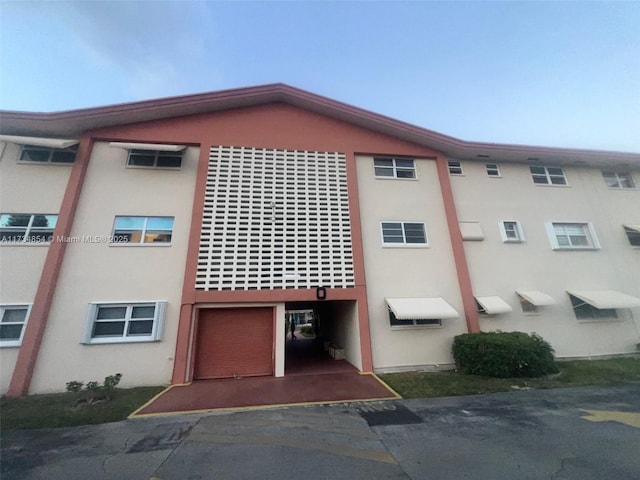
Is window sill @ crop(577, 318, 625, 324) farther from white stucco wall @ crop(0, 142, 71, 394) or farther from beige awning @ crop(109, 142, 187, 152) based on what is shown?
white stucco wall @ crop(0, 142, 71, 394)

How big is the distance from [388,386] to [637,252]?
48.0 feet

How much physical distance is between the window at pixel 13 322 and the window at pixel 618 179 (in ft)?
86.7

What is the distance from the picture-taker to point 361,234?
10516 millimetres

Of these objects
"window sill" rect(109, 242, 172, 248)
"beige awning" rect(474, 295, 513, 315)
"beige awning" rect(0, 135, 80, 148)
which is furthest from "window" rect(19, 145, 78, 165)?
"beige awning" rect(474, 295, 513, 315)

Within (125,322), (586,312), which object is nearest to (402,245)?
(586,312)

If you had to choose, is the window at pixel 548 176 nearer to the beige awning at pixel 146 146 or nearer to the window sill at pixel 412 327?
the window sill at pixel 412 327

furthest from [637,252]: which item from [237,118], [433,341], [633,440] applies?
[237,118]

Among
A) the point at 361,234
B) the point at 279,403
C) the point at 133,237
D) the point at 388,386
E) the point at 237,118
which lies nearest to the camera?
the point at 279,403

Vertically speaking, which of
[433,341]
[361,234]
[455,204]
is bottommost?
[433,341]

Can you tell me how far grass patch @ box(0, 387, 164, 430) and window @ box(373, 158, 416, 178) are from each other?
12.2 m

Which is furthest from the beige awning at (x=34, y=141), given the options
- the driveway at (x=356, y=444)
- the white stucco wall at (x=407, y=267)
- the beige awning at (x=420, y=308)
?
the beige awning at (x=420, y=308)

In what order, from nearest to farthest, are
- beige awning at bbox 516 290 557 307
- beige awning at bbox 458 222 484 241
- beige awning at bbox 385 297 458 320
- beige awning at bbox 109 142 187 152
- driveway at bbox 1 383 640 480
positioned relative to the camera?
driveway at bbox 1 383 640 480
beige awning at bbox 385 297 458 320
beige awning at bbox 109 142 187 152
beige awning at bbox 516 290 557 307
beige awning at bbox 458 222 484 241

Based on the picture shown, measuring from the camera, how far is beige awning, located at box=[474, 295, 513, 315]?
991cm

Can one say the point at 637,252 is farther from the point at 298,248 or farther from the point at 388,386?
the point at 298,248
